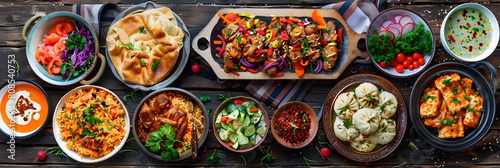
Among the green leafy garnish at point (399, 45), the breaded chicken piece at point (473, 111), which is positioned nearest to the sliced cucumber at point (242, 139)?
the green leafy garnish at point (399, 45)

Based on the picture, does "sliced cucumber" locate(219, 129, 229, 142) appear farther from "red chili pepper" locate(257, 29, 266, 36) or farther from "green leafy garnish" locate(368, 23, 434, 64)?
"green leafy garnish" locate(368, 23, 434, 64)

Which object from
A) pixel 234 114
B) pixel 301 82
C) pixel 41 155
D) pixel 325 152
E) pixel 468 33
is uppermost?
pixel 468 33

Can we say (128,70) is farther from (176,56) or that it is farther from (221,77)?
(221,77)

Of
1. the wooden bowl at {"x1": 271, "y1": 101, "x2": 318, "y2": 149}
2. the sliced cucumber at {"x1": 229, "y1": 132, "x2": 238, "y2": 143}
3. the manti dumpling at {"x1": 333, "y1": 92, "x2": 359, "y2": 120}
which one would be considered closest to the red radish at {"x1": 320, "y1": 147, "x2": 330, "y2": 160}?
the wooden bowl at {"x1": 271, "y1": 101, "x2": 318, "y2": 149}

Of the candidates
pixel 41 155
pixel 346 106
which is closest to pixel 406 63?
pixel 346 106

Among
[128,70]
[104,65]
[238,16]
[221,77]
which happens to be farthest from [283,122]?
[104,65]

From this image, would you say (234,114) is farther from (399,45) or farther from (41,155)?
(41,155)
